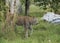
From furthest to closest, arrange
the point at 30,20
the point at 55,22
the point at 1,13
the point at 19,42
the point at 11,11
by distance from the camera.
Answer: the point at 55,22 < the point at 30,20 < the point at 11,11 < the point at 1,13 < the point at 19,42

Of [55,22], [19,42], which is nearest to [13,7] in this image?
[19,42]

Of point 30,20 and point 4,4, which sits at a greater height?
point 4,4

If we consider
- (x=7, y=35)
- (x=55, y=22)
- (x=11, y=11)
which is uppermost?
(x=11, y=11)

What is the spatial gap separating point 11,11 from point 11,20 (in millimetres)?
520

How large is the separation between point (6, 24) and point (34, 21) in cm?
203

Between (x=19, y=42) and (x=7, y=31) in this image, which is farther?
(x=7, y=31)

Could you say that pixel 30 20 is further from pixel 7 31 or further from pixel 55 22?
pixel 55 22

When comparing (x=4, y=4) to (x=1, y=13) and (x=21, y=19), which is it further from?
(x=21, y=19)

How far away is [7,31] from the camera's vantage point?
943cm

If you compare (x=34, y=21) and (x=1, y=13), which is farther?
(x=34, y=21)

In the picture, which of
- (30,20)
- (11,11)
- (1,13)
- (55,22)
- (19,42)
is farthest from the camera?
(55,22)

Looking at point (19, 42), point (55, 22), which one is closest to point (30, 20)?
point (19, 42)

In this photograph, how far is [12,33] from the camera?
9.41 meters

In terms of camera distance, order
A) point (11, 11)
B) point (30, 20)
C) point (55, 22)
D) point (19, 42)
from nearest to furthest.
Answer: point (19, 42) < point (11, 11) < point (30, 20) < point (55, 22)
